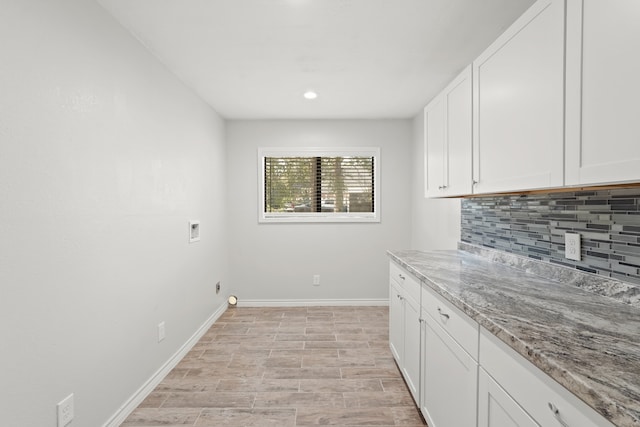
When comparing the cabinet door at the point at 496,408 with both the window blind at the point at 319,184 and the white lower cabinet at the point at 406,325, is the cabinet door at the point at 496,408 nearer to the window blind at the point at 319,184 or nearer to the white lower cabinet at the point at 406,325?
the white lower cabinet at the point at 406,325

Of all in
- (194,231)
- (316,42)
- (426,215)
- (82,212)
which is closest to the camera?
(82,212)

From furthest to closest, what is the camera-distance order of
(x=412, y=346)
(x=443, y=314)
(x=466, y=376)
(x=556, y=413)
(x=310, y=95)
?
(x=310, y=95) → (x=412, y=346) → (x=443, y=314) → (x=466, y=376) → (x=556, y=413)

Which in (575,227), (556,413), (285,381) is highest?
(575,227)

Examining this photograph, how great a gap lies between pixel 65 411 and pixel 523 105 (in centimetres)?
250

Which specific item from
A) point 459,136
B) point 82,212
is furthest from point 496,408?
point 82,212

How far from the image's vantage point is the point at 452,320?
1.43 metres

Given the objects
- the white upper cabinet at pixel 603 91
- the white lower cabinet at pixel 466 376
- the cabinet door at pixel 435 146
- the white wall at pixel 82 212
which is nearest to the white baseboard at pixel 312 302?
the white wall at pixel 82 212

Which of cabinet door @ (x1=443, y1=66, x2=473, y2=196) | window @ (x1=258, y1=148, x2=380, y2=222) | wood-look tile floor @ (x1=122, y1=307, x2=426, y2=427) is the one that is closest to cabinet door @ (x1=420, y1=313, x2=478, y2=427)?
wood-look tile floor @ (x1=122, y1=307, x2=426, y2=427)

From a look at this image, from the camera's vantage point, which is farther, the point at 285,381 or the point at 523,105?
the point at 285,381

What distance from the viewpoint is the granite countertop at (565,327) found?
69cm

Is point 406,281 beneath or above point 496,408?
above

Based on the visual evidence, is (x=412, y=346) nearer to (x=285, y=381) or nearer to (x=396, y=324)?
(x=396, y=324)

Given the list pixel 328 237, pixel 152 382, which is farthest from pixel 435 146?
pixel 152 382

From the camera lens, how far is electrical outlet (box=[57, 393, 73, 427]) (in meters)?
1.47
